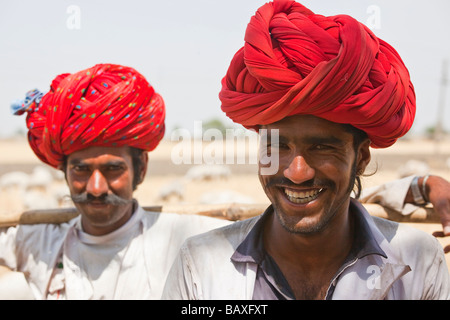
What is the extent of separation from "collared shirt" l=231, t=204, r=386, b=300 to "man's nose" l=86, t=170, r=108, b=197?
5.05 ft

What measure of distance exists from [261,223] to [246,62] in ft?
2.53

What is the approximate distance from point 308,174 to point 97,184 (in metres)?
1.91

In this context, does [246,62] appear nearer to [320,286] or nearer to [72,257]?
[320,286]

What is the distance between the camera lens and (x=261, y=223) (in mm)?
2475

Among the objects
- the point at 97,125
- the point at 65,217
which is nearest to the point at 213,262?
the point at 97,125

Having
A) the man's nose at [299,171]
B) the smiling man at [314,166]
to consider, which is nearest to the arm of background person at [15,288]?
the smiling man at [314,166]

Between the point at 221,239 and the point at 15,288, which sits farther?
the point at 15,288

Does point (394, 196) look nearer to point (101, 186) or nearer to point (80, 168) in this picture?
point (101, 186)

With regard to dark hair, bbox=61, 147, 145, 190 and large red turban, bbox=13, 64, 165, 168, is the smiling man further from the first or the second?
dark hair, bbox=61, 147, 145, 190

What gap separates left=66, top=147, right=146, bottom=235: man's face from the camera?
3623 mm

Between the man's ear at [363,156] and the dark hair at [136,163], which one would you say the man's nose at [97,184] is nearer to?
the dark hair at [136,163]

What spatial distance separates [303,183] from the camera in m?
2.16

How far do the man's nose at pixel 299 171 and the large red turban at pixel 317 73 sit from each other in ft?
0.67

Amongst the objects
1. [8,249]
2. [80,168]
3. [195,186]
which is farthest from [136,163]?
[195,186]
